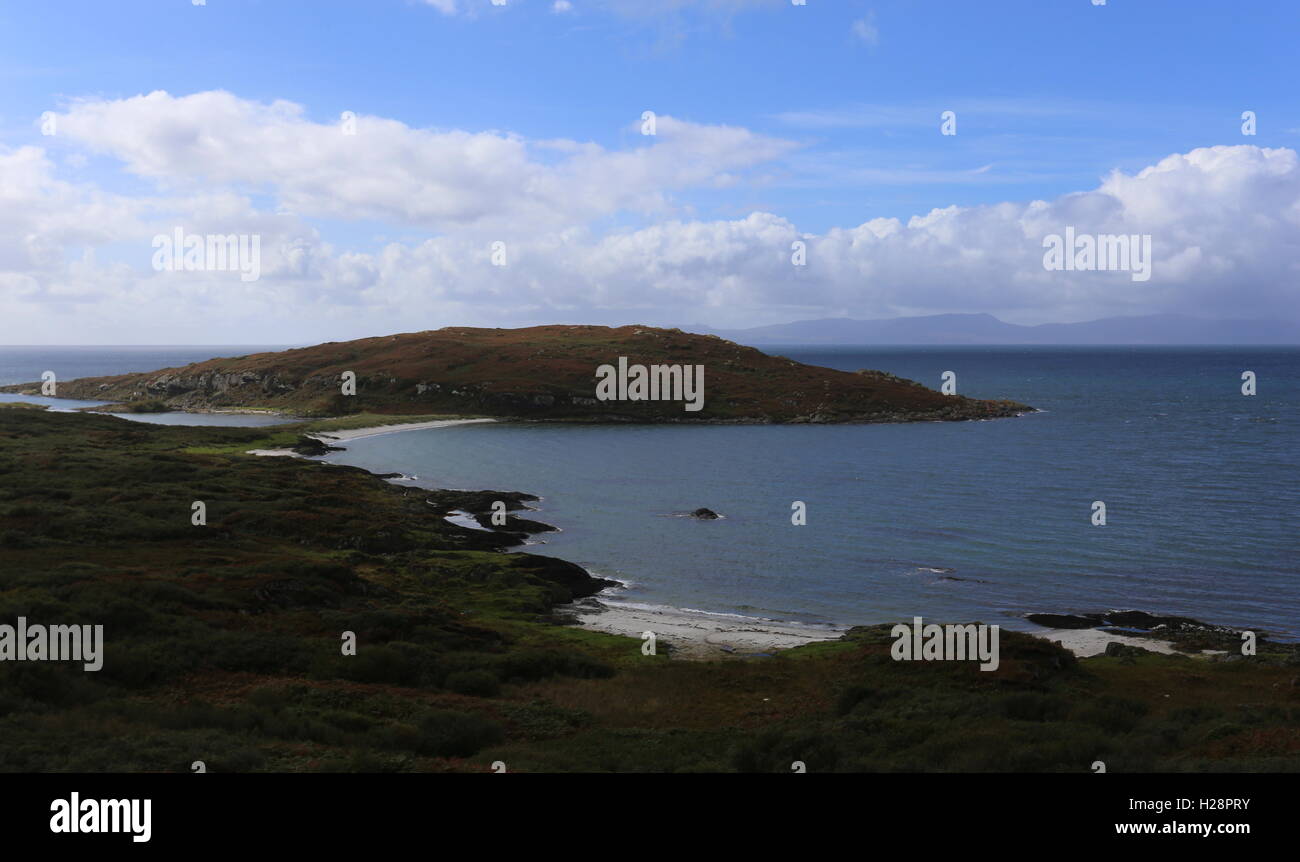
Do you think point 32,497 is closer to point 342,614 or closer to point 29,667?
point 342,614

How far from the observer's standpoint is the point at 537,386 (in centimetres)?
16138

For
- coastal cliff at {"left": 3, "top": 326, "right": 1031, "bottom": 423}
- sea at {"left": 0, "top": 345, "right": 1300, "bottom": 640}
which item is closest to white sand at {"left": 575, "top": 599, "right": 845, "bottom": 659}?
sea at {"left": 0, "top": 345, "right": 1300, "bottom": 640}

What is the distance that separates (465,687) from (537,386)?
5366 inches

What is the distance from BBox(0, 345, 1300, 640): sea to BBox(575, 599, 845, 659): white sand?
176 centimetres

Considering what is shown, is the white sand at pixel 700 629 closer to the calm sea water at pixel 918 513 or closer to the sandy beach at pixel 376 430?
the calm sea water at pixel 918 513

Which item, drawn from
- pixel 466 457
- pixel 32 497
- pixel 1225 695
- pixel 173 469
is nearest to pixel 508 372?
pixel 466 457

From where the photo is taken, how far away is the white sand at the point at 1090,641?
3500 centimetres

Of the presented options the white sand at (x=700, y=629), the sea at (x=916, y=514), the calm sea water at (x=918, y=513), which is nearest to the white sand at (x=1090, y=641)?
the sea at (x=916, y=514)

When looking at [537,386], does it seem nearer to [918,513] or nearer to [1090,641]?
[918,513]

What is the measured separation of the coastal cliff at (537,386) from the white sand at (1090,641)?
11094 cm
